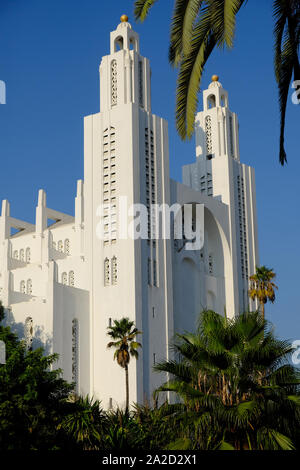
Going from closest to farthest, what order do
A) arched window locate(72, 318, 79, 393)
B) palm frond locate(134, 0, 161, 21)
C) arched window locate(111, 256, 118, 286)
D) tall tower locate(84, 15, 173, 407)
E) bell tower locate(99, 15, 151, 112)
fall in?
palm frond locate(134, 0, 161, 21) < arched window locate(72, 318, 79, 393) < tall tower locate(84, 15, 173, 407) < arched window locate(111, 256, 118, 286) < bell tower locate(99, 15, 151, 112)

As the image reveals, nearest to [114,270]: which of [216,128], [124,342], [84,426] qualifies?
[124,342]

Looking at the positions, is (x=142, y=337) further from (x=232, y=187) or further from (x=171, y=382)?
(x=171, y=382)

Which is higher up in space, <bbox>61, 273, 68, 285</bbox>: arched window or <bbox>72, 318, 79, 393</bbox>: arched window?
<bbox>61, 273, 68, 285</bbox>: arched window

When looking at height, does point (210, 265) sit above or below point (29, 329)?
above

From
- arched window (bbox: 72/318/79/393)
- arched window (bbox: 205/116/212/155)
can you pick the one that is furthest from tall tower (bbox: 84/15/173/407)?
arched window (bbox: 205/116/212/155)

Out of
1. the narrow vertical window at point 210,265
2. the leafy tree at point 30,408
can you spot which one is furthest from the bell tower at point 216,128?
the leafy tree at point 30,408

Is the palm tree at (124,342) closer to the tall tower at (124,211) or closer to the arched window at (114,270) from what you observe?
the tall tower at (124,211)

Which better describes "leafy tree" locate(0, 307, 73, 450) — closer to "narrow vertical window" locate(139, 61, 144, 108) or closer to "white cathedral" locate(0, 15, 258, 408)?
"white cathedral" locate(0, 15, 258, 408)

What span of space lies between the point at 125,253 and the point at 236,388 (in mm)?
32335

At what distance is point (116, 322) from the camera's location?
45219mm

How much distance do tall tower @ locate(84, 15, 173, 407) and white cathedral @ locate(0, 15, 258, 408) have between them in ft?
0.26

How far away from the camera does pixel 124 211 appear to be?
4991 centimetres

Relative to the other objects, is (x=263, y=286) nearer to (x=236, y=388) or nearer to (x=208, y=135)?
(x=208, y=135)

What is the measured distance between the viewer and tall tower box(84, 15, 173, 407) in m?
48.4
